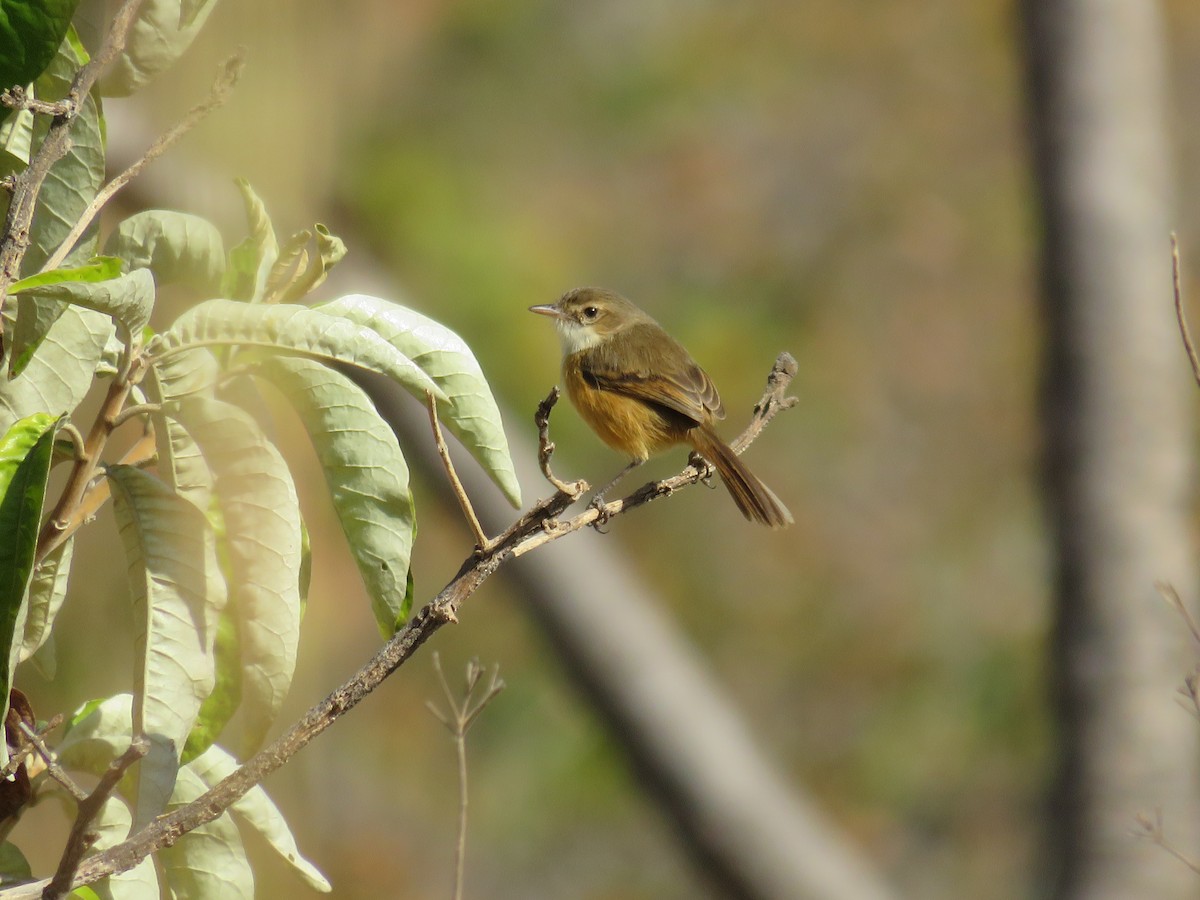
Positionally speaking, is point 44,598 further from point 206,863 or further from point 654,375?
point 654,375

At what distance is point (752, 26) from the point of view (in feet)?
41.5

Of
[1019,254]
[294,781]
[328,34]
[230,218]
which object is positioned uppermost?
[328,34]

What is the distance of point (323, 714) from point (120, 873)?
0.92 feet

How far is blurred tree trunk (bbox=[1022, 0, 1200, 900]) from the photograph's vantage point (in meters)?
4.40

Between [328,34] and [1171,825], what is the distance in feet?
15.1

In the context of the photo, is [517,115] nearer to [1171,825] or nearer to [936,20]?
[936,20]

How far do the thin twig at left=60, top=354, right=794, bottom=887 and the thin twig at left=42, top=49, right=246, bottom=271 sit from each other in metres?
0.49

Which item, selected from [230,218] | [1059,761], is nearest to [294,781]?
[230,218]

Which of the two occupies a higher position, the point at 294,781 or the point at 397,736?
the point at 397,736

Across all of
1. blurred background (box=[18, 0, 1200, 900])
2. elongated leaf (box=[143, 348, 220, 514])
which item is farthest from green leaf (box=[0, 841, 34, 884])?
blurred background (box=[18, 0, 1200, 900])

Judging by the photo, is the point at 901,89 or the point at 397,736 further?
the point at 901,89

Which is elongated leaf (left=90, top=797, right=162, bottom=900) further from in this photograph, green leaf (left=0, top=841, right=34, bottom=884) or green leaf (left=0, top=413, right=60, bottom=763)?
green leaf (left=0, top=413, right=60, bottom=763)

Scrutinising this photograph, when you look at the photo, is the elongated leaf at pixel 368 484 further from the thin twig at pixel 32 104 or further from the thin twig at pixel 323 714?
the thin twig at pixel 32 104

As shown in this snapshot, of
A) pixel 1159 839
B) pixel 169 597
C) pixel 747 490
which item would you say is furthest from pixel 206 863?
pixel 747 490
